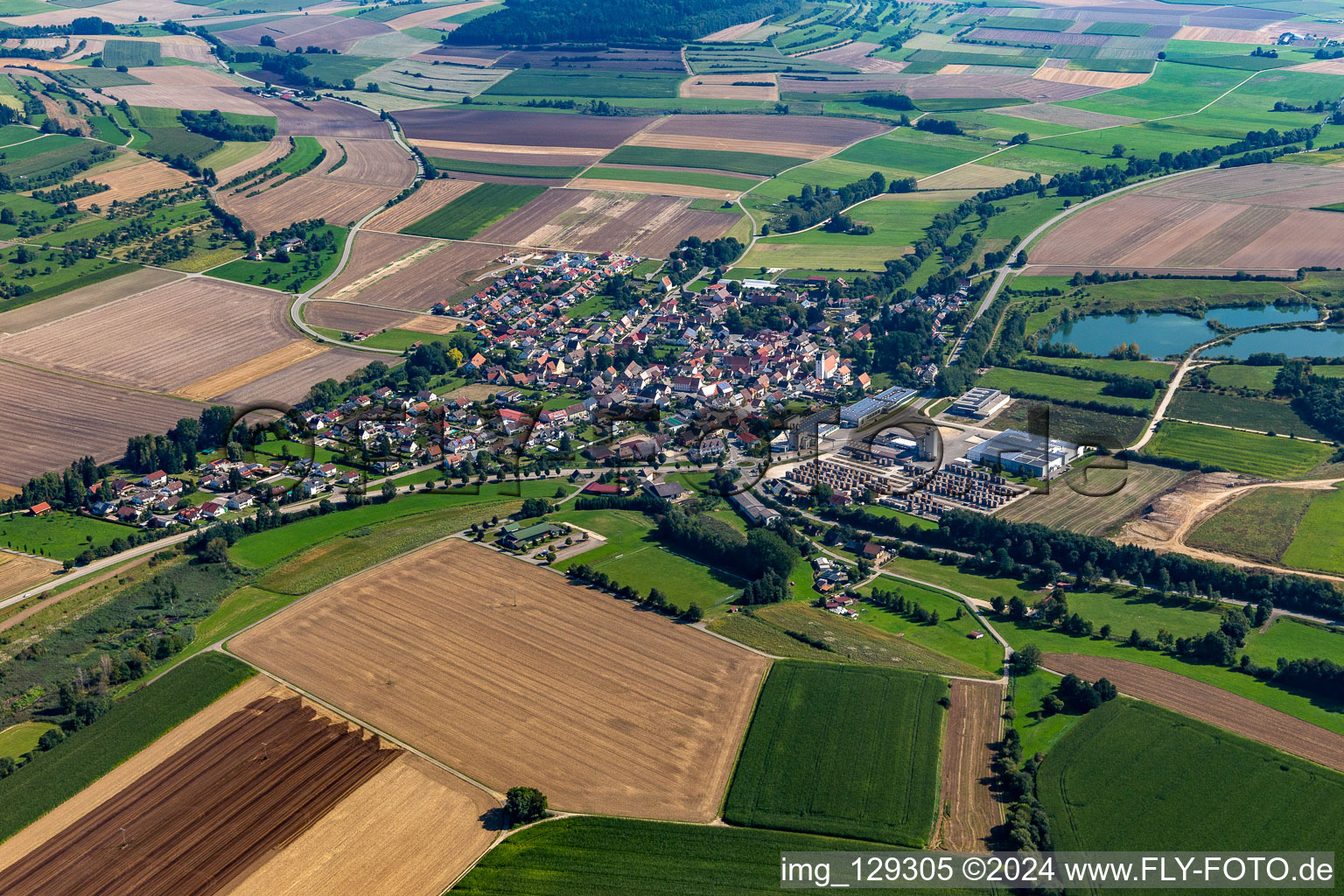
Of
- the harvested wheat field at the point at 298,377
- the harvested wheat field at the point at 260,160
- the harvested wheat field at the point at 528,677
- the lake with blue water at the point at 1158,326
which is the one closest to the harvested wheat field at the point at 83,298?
the harvested wheat field at the point at 298,377

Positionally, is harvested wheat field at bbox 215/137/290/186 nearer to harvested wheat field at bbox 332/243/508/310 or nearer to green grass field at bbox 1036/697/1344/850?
harvested wheat field at bbox 332/243/508/310

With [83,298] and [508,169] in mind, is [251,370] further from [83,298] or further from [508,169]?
[508,169]

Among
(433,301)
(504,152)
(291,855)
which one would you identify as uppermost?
(504,152)

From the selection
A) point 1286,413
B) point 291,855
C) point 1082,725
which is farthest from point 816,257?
point 291,855

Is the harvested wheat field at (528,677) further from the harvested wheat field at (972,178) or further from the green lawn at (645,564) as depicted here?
the harvested wheat field at (972,178)

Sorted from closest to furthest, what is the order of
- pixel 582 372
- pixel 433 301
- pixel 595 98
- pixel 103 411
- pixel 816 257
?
pixel 103 411, pixel 582 372, pixel 433 301, pixel 816 257, pixel 595 98

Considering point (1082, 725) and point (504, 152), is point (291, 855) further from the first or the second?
point (504, 152)

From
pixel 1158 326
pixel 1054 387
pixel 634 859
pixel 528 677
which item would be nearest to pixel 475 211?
pixel 1054 387
